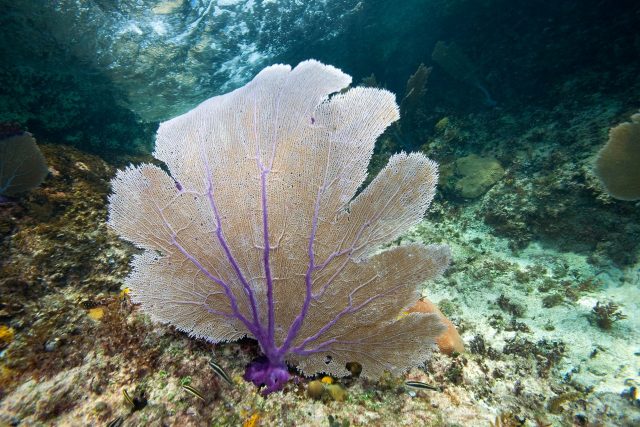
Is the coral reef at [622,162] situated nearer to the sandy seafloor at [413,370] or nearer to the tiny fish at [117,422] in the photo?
the sandy seafloor at [413,370]

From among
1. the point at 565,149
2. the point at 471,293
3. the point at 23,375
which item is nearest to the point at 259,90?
the point at 23,375

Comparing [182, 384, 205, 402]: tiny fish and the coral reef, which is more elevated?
[182, 384, 205, 402]: tiny fish

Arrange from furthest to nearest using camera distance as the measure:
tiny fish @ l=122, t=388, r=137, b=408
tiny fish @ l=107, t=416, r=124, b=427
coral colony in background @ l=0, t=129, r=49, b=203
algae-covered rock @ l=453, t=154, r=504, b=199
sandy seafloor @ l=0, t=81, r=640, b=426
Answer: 1. algae-covered rock @ l=453, t=154, r=504, b=199
2. coral colony in background @ l=0, t=129, r=49, b=203
3. sandy seafloor @ l=0, t=81, r=640, b=426
4. tiny fish @ l=122, t=388, r=137, b=408
5. tiny fish @ l=107, t=416, r=124, b=427

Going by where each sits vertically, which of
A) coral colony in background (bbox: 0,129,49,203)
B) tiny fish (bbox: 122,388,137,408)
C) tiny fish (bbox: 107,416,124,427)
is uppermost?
coral colony in background (bbox: 0,129,49,203)

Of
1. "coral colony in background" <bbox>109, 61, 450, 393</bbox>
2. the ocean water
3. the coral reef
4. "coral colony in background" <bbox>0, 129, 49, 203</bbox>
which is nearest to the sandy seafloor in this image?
the ocean water

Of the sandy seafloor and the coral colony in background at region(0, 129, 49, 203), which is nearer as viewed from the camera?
the sandy seafloor

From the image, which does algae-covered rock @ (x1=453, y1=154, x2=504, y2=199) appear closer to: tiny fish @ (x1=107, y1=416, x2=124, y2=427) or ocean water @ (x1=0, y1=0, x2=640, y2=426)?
ocean water @ (x1=0, y1=0, x2=640, y2=426)

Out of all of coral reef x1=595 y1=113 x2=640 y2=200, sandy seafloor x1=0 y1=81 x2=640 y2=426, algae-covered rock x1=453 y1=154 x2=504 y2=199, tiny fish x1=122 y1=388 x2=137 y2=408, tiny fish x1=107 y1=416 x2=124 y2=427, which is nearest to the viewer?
tiny fish x1=107 y1=416 x2=124 y2=427
